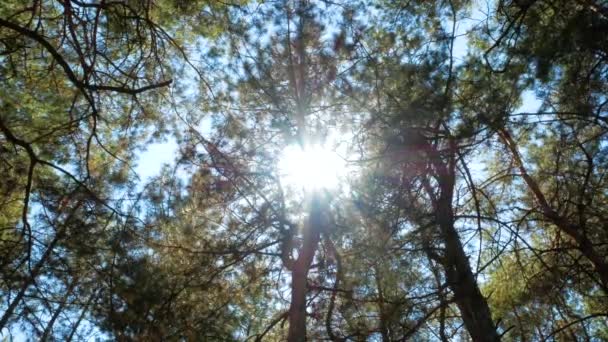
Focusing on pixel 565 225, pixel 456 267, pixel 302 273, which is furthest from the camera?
pixel 456 267

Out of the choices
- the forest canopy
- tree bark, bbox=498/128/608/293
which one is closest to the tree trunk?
the forest canopy

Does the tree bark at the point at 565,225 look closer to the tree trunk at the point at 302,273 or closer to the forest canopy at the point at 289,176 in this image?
the forest canopy at the point at 289,176

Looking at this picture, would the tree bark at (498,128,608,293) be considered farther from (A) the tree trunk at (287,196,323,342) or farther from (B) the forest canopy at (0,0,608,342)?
(A) the tree trunk at (287,196,323,342)

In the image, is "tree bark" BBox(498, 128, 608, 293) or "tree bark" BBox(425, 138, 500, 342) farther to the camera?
"tree bark" BBox(425, 138, 500, 342)

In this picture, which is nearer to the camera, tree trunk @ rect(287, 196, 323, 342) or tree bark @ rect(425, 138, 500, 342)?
tree trunk @ rect(287, 196, 323, 342)

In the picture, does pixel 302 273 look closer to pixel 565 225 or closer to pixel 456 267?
pixel 456 267

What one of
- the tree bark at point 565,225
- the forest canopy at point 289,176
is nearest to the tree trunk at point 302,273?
the forest canopy at point 289,176

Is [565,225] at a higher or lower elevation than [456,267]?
higher

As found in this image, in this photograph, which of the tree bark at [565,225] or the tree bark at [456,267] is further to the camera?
the tree bark at [456,267]

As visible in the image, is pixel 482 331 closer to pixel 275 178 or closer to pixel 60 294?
pixel 275 178

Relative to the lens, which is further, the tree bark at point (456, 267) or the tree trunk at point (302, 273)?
the tree bark at point (456, 267)

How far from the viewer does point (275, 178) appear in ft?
15.8

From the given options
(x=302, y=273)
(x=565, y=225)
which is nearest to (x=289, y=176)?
(x=302, y=273)

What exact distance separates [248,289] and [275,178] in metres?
1.28
